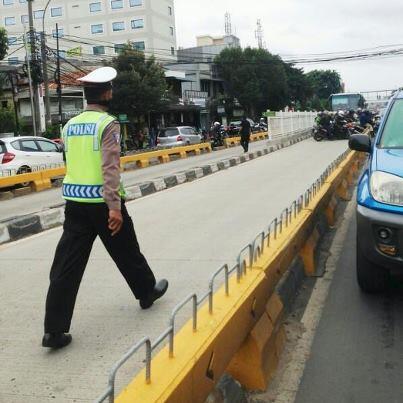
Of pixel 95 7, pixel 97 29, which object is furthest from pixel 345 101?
pixel 95 7

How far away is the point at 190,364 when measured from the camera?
2.24 metres

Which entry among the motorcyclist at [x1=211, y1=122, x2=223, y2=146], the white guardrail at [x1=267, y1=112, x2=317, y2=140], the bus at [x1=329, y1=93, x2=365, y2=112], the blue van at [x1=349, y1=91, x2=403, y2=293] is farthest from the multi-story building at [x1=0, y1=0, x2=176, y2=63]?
the blue van at [x1=349, y1=91, x2=403, y2=293]

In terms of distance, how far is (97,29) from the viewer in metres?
77.6

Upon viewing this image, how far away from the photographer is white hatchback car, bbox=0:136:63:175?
1419 centimetres

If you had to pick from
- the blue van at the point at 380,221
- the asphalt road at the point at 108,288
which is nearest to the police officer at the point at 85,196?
the asphalt road at the point at 108,288

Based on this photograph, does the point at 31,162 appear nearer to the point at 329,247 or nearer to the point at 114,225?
the point at 329,247

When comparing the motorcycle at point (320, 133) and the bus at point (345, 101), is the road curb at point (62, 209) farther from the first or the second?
the bus at point (345, 101)

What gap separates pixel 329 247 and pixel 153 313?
297 centimetres

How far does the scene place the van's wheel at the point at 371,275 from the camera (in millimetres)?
4340

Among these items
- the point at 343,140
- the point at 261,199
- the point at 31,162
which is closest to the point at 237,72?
the point at 343,140

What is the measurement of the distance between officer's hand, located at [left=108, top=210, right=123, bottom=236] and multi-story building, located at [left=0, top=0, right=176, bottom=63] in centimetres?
7116

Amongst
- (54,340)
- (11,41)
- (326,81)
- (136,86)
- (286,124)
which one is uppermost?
(11,41)

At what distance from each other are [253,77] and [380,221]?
55.1m

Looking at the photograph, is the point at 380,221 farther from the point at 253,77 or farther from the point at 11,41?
the point at 11,41
